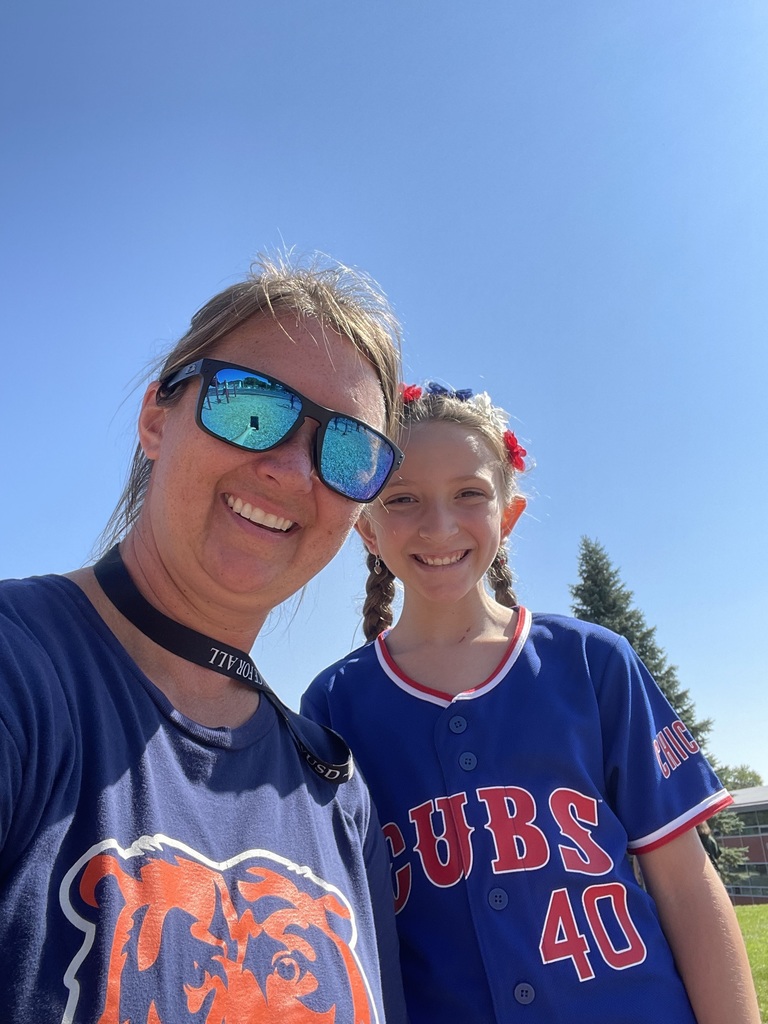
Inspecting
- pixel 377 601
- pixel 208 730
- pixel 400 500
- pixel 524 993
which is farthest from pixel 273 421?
pixel 377 601

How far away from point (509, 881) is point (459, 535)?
4.07 feet

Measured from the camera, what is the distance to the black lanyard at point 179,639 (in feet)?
5.65

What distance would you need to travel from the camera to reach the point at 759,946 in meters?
11.3

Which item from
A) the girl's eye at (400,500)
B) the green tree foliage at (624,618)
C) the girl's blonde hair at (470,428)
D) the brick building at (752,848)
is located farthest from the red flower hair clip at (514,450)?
the brick building at (752,848)

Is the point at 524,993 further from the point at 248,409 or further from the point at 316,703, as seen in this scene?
the point at 248,409

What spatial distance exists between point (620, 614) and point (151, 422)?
3322cm

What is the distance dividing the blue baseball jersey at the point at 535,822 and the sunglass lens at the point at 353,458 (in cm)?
96

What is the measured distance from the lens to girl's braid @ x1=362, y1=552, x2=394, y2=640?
3830mm

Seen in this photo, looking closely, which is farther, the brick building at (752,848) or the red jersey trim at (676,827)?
the brick building at (752,848)

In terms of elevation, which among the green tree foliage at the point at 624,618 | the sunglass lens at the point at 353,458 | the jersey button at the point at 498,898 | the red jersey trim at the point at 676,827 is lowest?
the jersey button at the point at 498,898

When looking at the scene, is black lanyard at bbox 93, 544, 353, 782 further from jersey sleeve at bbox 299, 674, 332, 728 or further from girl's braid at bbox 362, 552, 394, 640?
girl's braid at bbox 362, 552, 394, 640

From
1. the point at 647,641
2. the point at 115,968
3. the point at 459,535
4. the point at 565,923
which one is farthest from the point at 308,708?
the point at 647,641

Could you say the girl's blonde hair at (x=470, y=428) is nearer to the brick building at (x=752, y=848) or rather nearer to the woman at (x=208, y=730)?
the woman at (x=208, y=730)

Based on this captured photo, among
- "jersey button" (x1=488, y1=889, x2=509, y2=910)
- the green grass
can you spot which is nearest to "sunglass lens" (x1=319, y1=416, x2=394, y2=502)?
"jersey button" (x1=488, y1=889, x2=509, y2=910)
